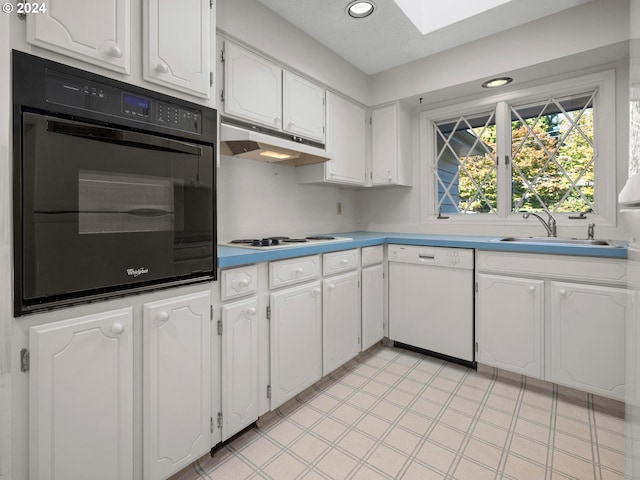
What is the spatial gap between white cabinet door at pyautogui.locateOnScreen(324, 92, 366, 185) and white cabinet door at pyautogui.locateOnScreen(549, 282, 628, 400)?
1652mm

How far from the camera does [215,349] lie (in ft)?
4.75

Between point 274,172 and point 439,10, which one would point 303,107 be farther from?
point 439,10

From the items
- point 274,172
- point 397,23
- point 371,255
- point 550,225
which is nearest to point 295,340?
point 371,255

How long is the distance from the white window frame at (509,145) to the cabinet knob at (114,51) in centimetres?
262

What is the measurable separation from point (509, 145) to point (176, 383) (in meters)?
2.90

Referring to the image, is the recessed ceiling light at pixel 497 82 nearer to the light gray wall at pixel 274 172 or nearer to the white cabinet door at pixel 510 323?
the light gray wall at pixel 274 172

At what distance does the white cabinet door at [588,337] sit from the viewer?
5.93 feet

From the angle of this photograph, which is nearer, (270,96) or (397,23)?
(270,96)

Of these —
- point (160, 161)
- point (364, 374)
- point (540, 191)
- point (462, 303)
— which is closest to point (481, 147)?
point (540, 191)

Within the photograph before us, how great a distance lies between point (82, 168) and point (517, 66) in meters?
2.66

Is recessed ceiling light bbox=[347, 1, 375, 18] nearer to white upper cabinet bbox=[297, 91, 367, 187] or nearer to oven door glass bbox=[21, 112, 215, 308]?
white upper cabinet bbox=[297, 91, 367, 187]

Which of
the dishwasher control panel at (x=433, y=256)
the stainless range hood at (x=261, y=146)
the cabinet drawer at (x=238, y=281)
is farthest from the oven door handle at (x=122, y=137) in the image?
the dishwasher control panel at (x=433, y=256)

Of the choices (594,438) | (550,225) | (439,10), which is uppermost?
(439,10)

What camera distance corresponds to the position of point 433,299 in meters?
2.46
